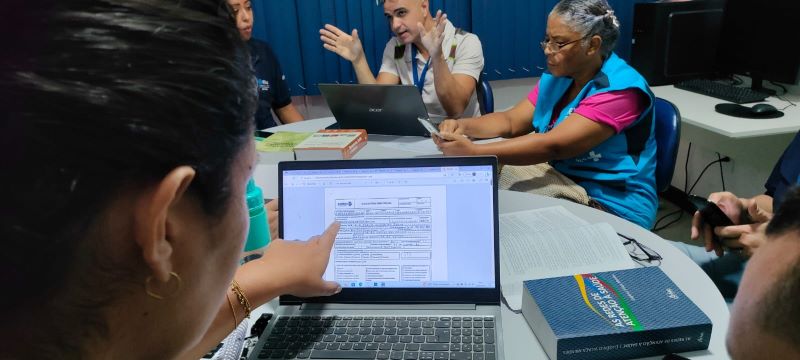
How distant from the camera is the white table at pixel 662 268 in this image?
827 mm

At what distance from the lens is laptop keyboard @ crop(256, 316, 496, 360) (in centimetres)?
81

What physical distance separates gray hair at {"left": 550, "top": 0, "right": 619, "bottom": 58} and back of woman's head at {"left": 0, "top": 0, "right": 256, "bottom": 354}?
62.4 inches

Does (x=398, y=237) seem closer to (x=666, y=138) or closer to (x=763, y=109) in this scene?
(x=666, y=138)

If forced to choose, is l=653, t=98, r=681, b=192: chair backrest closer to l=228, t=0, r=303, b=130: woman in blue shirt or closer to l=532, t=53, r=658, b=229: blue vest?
l=532, t=53, r=658, b=229: blue vest

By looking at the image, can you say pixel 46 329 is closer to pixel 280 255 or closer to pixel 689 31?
pixel 280 255

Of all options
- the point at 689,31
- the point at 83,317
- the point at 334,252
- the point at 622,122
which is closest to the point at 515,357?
the point at 334,252

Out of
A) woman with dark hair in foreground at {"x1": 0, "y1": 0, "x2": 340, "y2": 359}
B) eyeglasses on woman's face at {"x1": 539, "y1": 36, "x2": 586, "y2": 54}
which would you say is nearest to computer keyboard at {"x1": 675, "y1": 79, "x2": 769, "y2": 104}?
eyeglasses on woman's face at {"x1": 539, "y1": 36, "x2": 586, "y2": 54}

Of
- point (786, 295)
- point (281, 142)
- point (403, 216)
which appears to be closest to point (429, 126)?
point (281, 142)

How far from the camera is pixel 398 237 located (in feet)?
3.06

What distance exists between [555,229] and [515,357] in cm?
44

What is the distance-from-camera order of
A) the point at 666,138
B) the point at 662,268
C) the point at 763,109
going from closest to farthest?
the point at 662,268 < the point at 666,138 < the point at 763,109

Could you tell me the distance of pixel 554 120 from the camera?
6.38 feet

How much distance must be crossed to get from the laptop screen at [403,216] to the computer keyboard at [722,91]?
6.65 ft

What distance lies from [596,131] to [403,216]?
3.25 feet
